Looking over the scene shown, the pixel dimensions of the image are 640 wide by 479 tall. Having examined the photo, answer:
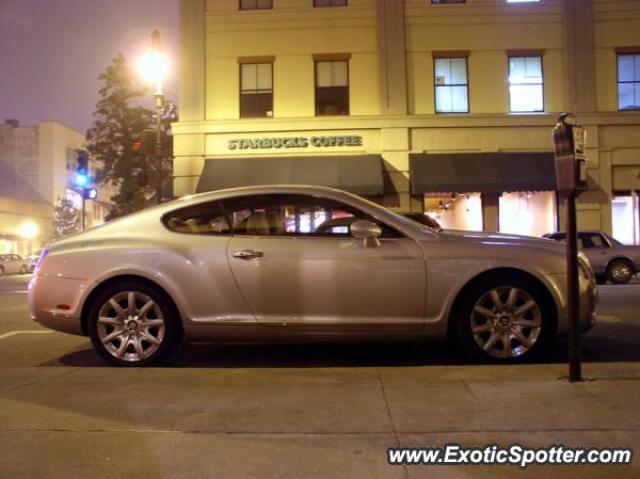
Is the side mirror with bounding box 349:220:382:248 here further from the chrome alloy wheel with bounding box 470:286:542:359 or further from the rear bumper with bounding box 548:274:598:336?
the rear bumper with bounding box 548:274:598:336

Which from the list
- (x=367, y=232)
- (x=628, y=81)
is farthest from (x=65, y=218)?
(x=367, y=232)

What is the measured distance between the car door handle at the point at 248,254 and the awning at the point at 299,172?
13828 mm

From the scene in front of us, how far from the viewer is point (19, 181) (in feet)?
185

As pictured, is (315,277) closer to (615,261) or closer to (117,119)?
(615,261)

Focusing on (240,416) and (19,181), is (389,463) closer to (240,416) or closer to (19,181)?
(240,416)

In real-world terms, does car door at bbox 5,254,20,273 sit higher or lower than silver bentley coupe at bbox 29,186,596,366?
higher

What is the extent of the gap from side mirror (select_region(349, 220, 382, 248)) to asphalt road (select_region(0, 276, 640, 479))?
1.07m

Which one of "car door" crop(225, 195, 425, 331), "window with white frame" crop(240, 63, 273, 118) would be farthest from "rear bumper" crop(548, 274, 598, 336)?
"window with white frame" crop(240, 63, 273, 118)

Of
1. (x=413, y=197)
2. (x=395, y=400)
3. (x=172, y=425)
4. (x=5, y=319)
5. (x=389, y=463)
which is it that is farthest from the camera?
(x=413, y=197)

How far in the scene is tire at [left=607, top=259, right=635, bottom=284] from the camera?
1588 centimetres

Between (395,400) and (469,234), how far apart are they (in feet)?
6.42

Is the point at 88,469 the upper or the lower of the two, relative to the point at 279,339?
lower

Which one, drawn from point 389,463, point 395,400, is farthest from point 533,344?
point 389,463

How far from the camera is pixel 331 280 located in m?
5.62
